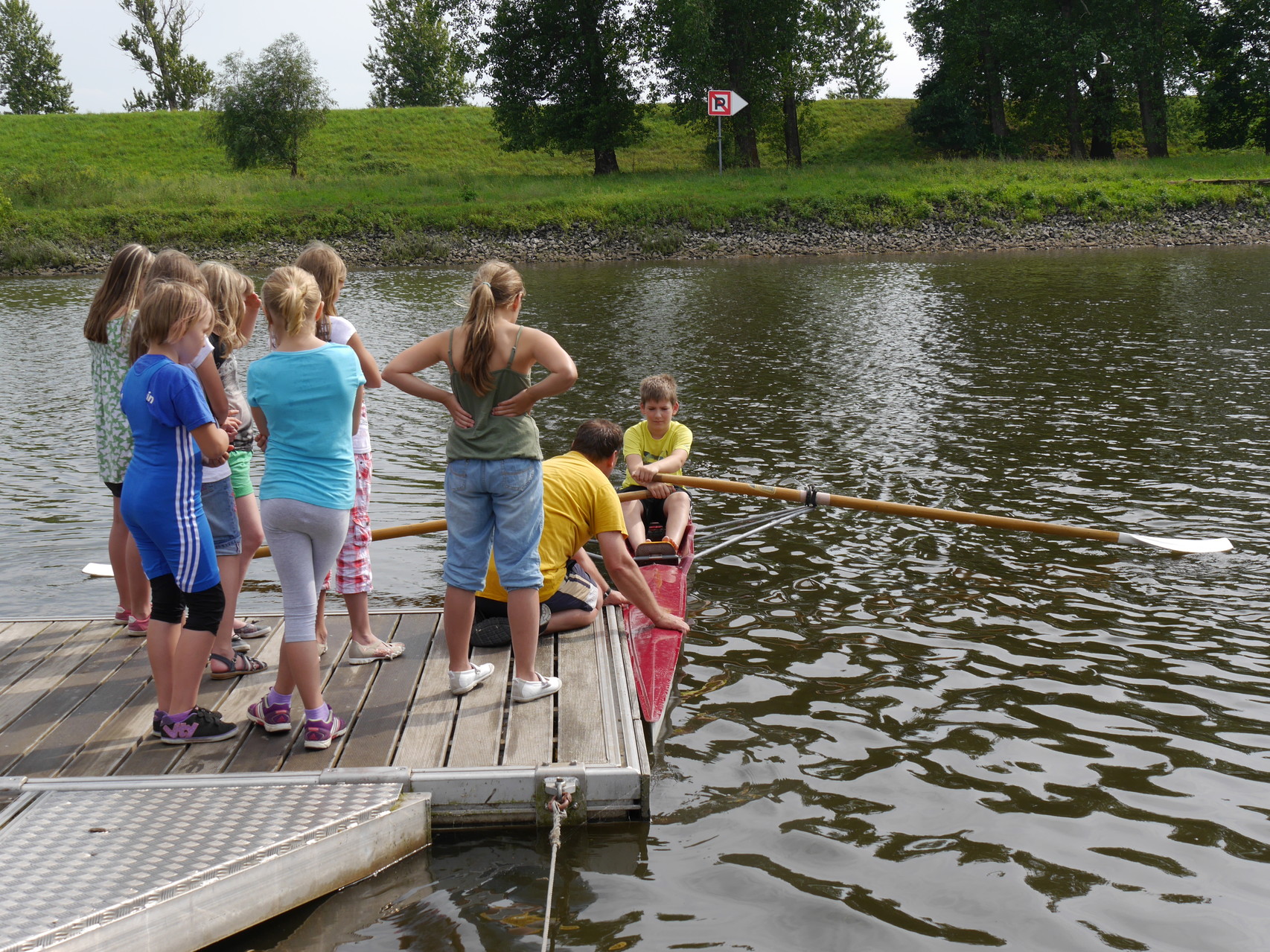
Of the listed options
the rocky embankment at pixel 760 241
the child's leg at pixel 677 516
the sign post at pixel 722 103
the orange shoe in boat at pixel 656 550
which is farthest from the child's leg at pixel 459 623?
the sign post at pixel 722 103

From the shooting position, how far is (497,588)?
5.55m

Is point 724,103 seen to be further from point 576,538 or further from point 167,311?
point 167,311

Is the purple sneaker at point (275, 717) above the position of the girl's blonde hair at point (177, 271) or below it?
below

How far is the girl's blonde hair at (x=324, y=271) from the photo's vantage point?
194 inches

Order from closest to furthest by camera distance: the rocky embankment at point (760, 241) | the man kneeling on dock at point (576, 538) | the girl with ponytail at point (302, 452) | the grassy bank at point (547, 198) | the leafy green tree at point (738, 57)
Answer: the girl with ponytail at point (302, 452) → the man kneeling on dock at point (576, 538) → the rocky embankment at point (760, 241) → the grassy bank at point (547, 198) → the leafy green tree at point (738, 57)

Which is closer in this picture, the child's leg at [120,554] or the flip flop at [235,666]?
the flip flop at [235,666]

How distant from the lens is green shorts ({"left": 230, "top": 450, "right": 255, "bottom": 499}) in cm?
504

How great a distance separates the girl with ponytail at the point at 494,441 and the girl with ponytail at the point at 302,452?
28 cm

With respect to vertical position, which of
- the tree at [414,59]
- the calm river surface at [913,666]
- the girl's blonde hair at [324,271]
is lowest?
the calm river surface at [913,666]

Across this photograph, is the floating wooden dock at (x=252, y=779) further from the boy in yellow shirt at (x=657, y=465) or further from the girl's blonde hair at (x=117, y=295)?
the boy in yellow shirt at (x=657, y=465)

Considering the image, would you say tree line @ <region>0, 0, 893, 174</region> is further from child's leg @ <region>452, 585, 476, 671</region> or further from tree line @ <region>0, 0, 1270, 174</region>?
child's leg @ <region>452, 585, 476, 671</region>

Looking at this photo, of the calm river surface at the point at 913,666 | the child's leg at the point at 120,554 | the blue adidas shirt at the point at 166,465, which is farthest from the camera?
the child's leg at the point at 120,554

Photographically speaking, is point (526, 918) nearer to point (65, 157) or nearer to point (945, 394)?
point (945, 394)

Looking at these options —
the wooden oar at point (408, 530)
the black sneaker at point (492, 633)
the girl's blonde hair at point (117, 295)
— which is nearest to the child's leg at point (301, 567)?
the black sneaker at point (492, 633)
